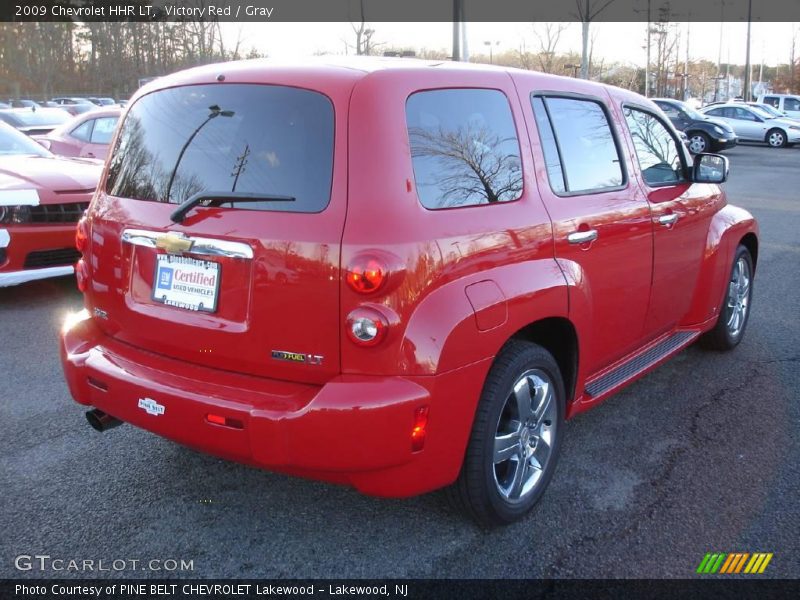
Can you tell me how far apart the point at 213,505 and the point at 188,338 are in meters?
0.85

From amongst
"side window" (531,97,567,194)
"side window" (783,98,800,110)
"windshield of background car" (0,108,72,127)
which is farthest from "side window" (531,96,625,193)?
"side window" (783,98,800,110)

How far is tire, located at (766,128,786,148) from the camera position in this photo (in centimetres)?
3011

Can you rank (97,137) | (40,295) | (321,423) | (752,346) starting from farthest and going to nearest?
1. (97,137)
2. (40,295)
3. (752,346)
4. (321,423)

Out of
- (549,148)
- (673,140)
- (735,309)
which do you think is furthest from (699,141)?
(549,148)

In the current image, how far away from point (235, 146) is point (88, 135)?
29.6ft

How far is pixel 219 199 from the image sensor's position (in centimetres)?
281

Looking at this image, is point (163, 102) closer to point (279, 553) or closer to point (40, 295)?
point (279, 553)

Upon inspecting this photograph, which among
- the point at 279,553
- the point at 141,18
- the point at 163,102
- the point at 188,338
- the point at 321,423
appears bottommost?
the point at 279,553

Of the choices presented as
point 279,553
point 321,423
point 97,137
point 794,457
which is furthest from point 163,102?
point 97,137

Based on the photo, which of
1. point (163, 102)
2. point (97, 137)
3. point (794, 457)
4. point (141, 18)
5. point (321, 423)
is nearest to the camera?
point (321, 423)

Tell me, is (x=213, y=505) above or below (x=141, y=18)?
below

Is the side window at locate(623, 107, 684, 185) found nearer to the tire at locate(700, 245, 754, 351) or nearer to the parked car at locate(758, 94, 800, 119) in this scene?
the tire at locate(700, 245, 754, 351)

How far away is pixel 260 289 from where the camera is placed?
2727 millimetres

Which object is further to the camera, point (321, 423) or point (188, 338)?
point (188, 338)
